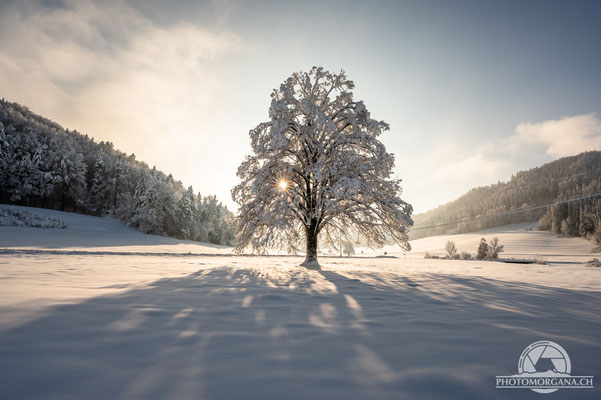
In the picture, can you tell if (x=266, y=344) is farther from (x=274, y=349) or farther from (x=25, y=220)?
(x=25, y=220)

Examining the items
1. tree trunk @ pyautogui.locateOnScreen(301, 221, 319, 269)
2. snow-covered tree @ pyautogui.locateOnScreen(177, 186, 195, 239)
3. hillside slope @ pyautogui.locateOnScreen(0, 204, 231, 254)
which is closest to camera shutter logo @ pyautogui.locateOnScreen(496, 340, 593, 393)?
tree trunk @ pyautogui.locateOnScreen(301, 221, 319, 269)

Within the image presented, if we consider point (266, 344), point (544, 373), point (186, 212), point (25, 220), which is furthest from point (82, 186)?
point (544, 373)

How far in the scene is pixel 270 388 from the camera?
168 cm

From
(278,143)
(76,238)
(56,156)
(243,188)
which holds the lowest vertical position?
(76,238)

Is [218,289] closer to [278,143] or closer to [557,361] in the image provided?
[557,361]

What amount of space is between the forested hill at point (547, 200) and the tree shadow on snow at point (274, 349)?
58.5 meters

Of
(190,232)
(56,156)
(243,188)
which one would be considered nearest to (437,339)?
(243,188)

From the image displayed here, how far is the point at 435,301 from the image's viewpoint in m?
4.91

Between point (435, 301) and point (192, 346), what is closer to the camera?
point (192, 346)

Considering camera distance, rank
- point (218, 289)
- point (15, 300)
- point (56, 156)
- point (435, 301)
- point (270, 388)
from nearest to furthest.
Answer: point (270, 388) → point (15, 300) → point (435, 301) → point (218, 289) → point (56, 156)

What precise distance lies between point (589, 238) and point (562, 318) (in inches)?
3095

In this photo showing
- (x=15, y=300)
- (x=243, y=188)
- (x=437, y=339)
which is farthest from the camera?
(x=243, y=188)

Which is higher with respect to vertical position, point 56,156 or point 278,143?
point 56,156

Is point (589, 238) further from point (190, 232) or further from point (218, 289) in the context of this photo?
point (190, 232)
